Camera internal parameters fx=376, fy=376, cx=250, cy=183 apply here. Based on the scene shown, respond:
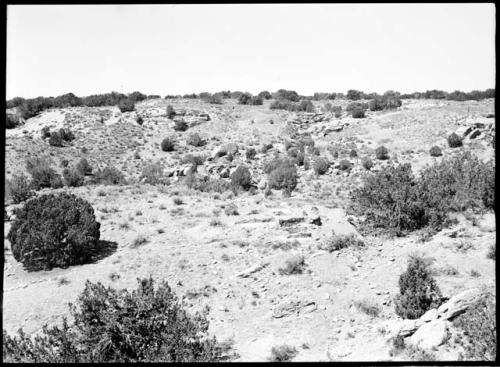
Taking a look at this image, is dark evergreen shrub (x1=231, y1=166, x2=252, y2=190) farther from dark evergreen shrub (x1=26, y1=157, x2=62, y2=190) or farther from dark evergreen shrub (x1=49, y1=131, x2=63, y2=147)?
dark evergreen shrub (x1=49, y1=131, x2=63, y2=147)

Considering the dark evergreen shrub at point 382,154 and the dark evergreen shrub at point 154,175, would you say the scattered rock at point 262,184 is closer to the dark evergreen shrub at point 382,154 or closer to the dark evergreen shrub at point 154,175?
the dark evergreen shrub at point 154,175

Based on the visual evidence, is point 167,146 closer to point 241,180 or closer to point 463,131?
point 241,180

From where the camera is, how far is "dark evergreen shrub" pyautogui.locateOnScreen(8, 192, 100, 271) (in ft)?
40.1

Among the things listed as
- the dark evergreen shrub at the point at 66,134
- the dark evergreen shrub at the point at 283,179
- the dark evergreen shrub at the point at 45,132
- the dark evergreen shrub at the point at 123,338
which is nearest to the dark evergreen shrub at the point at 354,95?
the dark evergreen shrub at the point at 283,179

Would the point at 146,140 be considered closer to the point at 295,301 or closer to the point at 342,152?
the point at 342,152

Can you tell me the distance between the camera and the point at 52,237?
12.3 meters

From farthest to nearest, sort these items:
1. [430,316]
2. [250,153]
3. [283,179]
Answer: [250,153] → [283,179] → [430,316]

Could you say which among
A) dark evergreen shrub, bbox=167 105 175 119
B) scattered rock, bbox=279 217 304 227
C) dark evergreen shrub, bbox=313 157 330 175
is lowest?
scattered rock, bbox=279 217 304 227

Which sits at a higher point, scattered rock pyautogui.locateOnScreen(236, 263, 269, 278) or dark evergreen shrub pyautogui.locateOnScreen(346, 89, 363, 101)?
dark evergreen shrub pyautogui.locateOnScreen(346, 89, 363, 101)

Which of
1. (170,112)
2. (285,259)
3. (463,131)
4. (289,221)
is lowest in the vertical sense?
(285,259)

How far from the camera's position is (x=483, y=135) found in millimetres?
26281

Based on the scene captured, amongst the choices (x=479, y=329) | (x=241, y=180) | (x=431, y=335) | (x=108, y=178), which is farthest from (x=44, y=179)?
(x=479, y=329)

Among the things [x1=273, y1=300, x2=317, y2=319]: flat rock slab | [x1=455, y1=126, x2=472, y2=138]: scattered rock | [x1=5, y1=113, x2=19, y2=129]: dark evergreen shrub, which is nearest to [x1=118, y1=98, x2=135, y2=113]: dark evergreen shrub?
[x1=5, y1=113, x2=19, y2=129]: dark evergreen shrub

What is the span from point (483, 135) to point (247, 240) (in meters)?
21.6
